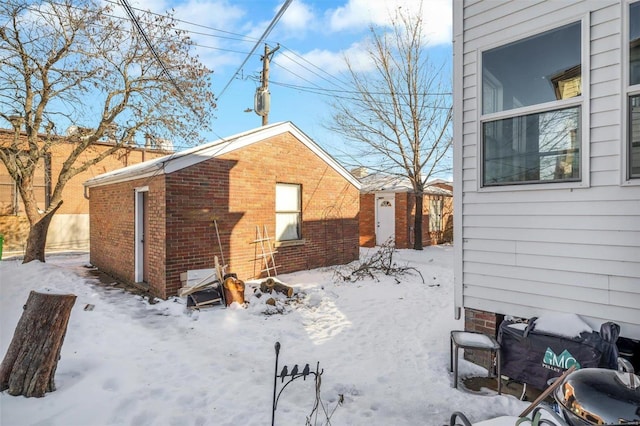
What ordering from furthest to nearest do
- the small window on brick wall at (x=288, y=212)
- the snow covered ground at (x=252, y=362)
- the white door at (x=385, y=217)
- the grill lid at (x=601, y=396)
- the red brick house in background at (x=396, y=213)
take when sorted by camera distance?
the white door at (x=385, y=217) < the red brick house in background at (x=396, y=213) < the small window on brick wall at (x=288, y=212) < the snow covered ground at (x=252, y=362) < the grill lid at (x=601, y=396)

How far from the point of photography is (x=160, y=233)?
695 centimetres

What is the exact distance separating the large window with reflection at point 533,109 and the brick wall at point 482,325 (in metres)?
1.51

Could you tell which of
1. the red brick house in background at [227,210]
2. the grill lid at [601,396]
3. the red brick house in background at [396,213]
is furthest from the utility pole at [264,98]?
the grill lid at [601,396]

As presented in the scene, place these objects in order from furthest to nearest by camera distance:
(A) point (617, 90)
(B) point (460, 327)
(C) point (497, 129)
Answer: (B) point (460, 327)
(C) point (497, 129)
(A) point (617, 90)

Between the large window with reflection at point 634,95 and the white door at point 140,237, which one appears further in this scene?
the white door at point 140,237

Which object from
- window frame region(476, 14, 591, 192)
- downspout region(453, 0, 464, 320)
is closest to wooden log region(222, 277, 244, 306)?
downspout region(453, 0, 464, 320)

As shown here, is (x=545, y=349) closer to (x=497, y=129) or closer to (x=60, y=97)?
(x=497, y=129)

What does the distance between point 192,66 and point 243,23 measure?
17.3ft

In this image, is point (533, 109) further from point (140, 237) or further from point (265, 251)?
point (140, 237)

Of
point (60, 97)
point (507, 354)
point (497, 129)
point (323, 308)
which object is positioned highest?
point (60, 97)

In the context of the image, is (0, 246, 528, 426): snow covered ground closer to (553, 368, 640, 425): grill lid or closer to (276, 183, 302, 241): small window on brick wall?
(553, 368, 640, 425): grill lid

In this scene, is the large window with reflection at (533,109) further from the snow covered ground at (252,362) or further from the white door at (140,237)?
the white door at (140,237)

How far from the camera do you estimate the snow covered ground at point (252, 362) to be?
2996mm

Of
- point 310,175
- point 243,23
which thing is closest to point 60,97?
point 243,23
